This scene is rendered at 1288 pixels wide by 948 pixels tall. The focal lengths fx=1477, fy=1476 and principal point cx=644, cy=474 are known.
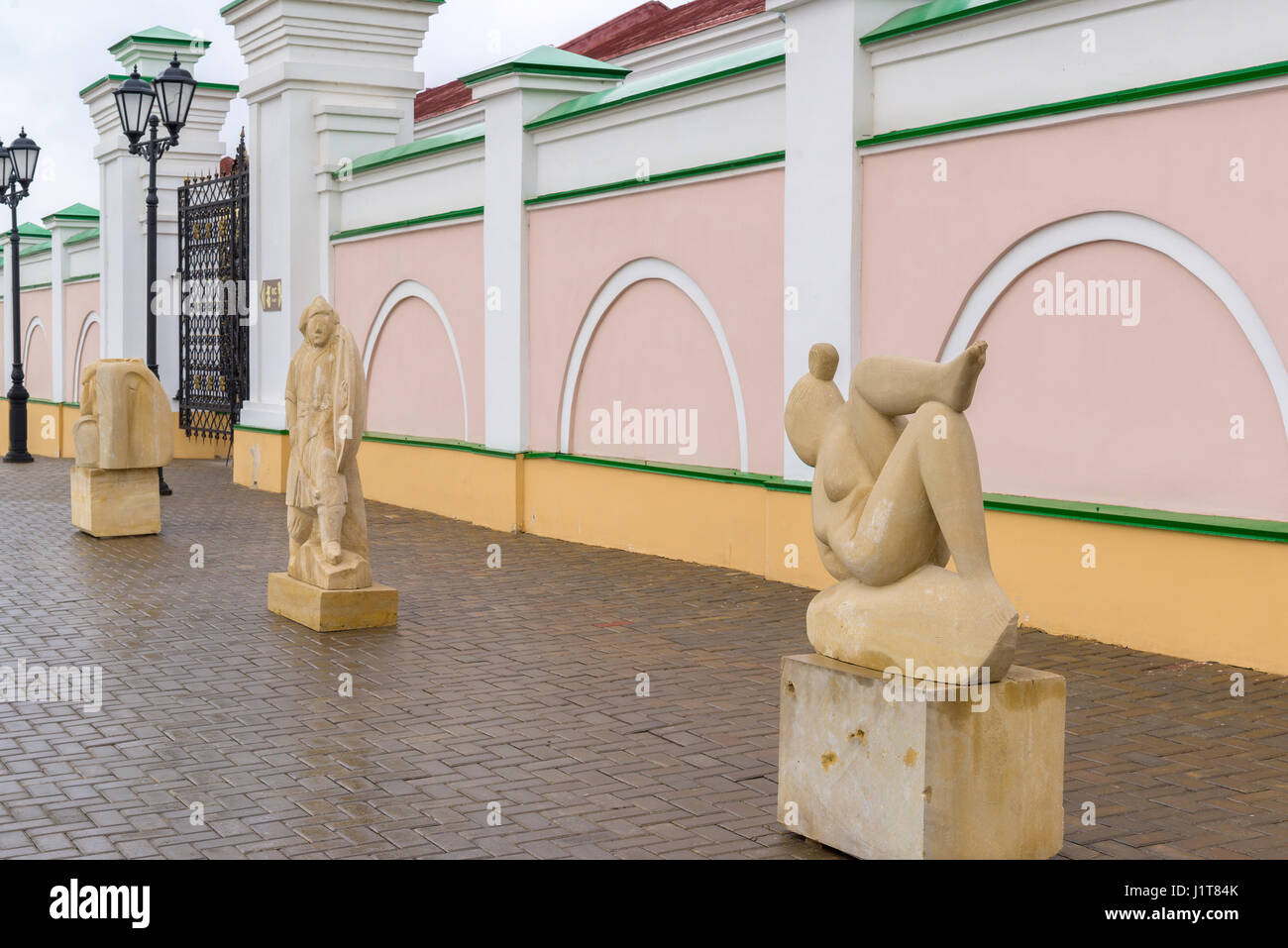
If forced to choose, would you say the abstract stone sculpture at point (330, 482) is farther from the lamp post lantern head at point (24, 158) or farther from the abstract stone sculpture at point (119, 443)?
the lamp post lantern head at point (24, 158)

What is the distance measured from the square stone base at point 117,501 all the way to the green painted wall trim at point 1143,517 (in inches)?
336

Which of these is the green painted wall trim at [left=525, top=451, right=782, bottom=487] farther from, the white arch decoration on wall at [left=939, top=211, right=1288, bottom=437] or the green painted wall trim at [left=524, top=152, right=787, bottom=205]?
the green painted wall trim at [left=524, top=152, right=787, bottom=205]

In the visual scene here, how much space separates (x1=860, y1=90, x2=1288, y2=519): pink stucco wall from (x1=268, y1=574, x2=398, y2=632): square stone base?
13.1ft

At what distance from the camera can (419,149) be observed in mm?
17062

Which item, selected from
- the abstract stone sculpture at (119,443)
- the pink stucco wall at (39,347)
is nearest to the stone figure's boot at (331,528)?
the abstract stone sculpture at (119,443)

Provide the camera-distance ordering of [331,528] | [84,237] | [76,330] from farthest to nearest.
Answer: [76,330] < [84,237] < [331,528]

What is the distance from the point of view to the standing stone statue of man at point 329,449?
9648 mm

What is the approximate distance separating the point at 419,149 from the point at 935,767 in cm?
1355

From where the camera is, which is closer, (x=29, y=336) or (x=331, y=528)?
(x=331, y=528)

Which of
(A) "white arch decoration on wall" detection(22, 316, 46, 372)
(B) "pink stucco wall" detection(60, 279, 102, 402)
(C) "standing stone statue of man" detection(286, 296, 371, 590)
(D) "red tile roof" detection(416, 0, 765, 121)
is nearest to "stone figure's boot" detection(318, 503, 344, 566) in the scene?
(C) "standing stone statue of man" detection(286, 296, 371, 590)

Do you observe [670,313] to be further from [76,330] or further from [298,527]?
[76,330]

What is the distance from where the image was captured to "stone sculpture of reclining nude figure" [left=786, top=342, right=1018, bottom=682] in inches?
193

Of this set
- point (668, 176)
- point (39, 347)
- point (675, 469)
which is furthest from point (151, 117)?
point (39, 347)
